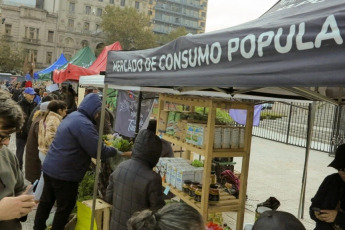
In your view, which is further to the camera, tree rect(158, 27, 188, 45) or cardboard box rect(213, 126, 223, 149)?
tree rect(158, 27, 188, 45)

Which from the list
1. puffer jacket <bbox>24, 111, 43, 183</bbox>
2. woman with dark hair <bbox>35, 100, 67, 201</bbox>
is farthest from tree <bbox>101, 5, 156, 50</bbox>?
woman with dark hair <bbox>35, 100, 67, 201</bbox>

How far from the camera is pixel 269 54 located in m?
1.60

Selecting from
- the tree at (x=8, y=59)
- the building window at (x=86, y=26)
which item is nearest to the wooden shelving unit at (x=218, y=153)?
the tree at (x=8, y=59)

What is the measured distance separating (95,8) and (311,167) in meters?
58.3

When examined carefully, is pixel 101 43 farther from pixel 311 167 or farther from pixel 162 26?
pixel 311 167

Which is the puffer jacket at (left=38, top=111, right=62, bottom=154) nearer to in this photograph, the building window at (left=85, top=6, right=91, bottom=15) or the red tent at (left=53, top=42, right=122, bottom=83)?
the red tent at (left=53, top=42, right=122, bottom=83)

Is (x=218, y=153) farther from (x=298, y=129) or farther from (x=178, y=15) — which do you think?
(x=178, y=15)

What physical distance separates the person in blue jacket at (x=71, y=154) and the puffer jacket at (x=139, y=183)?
3.50 feet

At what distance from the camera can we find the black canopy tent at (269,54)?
135cm

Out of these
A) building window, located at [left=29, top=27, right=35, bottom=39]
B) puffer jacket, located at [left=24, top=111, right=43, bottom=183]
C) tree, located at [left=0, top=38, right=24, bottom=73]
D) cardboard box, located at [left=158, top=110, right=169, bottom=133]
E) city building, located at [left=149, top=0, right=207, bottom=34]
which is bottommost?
puffer jacket, located at [left=24, top=111, right=43, bottom=183]

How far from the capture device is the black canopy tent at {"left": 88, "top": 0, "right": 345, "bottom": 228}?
135cm

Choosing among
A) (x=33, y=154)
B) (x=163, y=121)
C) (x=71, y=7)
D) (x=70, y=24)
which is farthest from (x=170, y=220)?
(x=71, y=7)

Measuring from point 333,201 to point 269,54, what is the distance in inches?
71.2

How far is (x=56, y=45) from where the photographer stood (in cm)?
5716
